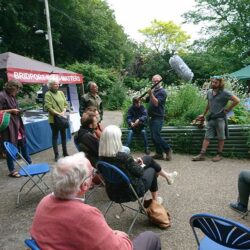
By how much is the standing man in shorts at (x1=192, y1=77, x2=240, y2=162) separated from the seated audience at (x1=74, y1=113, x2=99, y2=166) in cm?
269

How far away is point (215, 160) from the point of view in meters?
6.28

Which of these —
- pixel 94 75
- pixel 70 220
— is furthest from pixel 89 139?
pixel 94 75

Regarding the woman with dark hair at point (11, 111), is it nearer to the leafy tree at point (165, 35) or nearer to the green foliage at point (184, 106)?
the green foliage at point (184, 106)

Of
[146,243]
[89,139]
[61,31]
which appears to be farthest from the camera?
[61,31]

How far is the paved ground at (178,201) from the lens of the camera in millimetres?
3541

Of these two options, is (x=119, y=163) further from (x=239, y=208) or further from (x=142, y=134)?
(x=142, y=134)

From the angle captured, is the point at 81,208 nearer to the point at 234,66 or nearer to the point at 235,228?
the point at 235,228

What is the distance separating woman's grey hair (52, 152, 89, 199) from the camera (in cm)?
196

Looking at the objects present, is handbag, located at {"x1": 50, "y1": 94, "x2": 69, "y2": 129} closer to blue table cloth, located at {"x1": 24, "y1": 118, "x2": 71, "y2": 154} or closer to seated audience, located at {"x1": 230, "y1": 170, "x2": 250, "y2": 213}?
blue table cloth, located at {"x1": 24, "y1": 118, "x2": 71, "y2": 154}

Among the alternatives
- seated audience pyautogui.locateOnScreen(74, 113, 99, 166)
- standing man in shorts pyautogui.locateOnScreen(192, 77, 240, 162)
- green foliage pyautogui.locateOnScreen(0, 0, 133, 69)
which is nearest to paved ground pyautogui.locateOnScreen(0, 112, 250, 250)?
standing man in shorts pyautogui.locateOnScreen(192, 77, 240, 162)

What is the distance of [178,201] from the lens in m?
4.41

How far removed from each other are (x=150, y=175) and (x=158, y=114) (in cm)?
271

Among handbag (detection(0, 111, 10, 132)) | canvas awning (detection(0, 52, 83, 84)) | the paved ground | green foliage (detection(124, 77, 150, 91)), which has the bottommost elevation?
the paved ground

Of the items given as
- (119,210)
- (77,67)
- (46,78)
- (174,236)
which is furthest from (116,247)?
(77,67)
